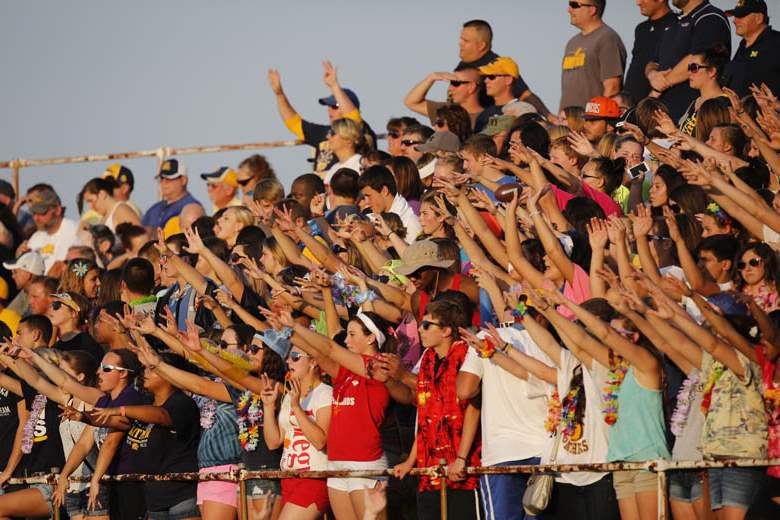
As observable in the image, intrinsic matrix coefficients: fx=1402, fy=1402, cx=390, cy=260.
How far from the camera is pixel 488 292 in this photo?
9250mm

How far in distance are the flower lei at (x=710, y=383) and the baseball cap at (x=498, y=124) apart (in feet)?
19.6

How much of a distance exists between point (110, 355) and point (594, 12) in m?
6.37

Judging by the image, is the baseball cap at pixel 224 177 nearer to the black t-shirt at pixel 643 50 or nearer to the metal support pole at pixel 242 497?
the black t-shirt at pixel 643 50

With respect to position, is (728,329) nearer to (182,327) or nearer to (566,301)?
(566,301)

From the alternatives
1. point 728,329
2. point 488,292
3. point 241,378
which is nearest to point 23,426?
point 241,378

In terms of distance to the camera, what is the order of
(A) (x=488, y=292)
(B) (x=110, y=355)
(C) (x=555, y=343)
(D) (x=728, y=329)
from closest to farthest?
1. (D) (x=728, y=329)
2. (C) (x=555, y=343)
3. (A) (x=488, y=292)
4. (B) (x=110, y=355)

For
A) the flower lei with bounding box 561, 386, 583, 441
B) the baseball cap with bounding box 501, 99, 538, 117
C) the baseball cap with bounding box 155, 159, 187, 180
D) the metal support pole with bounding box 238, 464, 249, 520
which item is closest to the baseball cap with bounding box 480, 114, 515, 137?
the baseball cap with bounding box 501, 99, 538, 117

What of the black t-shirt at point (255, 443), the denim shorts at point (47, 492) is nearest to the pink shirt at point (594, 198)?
the black t-shirt at point (255, 443)

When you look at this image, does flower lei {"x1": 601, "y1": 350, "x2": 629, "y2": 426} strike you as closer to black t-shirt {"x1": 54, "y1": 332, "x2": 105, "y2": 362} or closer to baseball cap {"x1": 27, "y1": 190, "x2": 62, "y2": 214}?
black t-shirt {"x1": 54, "y1": 332, "x2": 105, "y2": 362}

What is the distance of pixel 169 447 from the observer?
10.2 meters

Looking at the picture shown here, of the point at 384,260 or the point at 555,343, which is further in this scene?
the point at 384,260

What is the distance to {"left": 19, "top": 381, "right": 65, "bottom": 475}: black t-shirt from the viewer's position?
11188 millimetres

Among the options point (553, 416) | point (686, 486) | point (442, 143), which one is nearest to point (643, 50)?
point (442, 143)

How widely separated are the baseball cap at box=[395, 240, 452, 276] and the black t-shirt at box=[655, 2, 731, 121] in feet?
13.3
